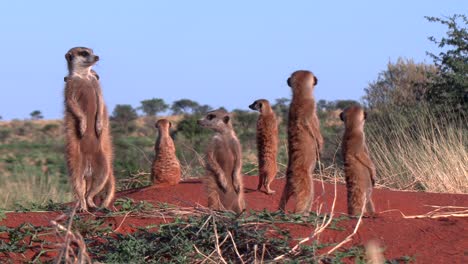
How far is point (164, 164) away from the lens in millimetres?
10117

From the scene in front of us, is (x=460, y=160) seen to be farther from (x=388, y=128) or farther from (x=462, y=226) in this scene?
(x=462, y=226)

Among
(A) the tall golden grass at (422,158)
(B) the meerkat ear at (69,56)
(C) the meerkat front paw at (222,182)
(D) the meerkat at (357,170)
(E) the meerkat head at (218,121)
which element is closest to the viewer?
(D) the meerkat at (357,170)

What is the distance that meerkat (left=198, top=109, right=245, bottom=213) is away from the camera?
807 cm

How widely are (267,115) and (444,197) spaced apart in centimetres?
212

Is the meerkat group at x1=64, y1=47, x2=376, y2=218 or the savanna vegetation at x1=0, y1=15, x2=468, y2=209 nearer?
the meerkat group at x1=64, y1=47, x2=376, y2=218

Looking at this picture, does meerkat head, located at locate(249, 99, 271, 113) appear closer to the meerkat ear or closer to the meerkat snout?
the meerkat snout

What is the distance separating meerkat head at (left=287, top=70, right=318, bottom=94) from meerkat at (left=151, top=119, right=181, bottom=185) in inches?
105

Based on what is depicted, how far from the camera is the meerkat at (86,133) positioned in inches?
306

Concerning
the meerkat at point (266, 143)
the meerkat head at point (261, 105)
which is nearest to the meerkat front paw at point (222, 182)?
the meerkat at point (266, 143)

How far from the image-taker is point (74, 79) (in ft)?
25.8

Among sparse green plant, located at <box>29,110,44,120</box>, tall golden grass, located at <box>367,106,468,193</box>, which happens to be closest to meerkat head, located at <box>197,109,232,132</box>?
tall golden grass, located at <box>367,106,468,193</box>

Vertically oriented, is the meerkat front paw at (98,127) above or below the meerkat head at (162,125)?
below

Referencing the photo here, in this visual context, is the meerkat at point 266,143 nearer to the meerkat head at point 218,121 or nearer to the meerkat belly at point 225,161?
the meerkat head at point 218,121

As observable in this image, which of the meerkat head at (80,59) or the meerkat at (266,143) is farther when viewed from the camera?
the meerkat at (266,143)
